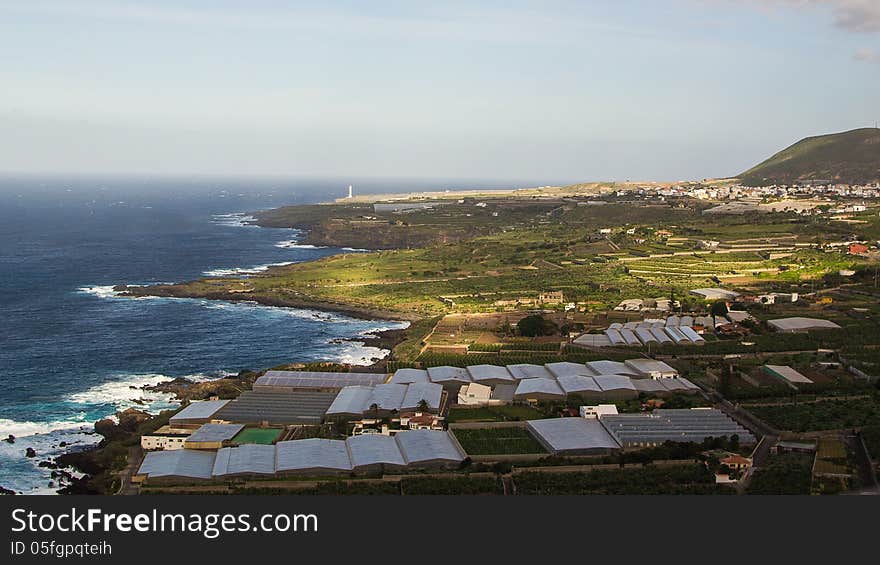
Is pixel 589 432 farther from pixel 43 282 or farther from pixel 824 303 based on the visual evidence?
pixel 43 282

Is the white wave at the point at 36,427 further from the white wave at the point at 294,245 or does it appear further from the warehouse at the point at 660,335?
the white wave at the point at 294,245

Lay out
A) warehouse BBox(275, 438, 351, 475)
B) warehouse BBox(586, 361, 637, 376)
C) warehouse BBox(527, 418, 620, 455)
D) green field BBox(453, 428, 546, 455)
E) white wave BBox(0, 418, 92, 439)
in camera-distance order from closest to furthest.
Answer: warehouse BBox(275, 438, 351, 475) → warehouse BBox(527, 418, 620, 455) → green field BBox(453, 428, 546, 455) → white wave BBox(0, 418, 92, 439) → warehouse BBox(586, 361, 637, 376)

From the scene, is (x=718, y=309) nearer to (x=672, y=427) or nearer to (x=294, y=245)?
(x=672, y=427)

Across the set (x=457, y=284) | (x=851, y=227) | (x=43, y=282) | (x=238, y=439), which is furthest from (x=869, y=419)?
(x=43, y=282)

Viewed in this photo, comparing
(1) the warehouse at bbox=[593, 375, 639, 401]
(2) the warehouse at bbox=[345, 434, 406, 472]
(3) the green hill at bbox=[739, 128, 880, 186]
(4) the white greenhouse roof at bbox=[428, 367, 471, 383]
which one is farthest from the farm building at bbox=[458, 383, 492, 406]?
(3) the green hill at bbox=[739, 128, 880, 186]

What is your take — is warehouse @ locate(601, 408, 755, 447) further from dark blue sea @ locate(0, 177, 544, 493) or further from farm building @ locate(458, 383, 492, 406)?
dark blue sea @ locate(0, 177, 544, 493)

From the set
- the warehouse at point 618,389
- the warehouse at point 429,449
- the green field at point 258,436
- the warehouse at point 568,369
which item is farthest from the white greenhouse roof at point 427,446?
the warehouse at point 568,369

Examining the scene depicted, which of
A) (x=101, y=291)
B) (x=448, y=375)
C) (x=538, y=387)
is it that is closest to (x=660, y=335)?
(x=538, y=387)
